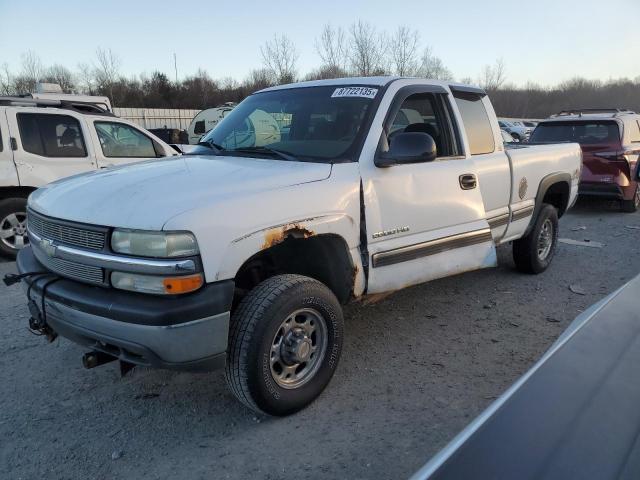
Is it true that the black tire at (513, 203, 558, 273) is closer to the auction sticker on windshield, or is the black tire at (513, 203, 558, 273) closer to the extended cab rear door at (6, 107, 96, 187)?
the auction sticker on windshield

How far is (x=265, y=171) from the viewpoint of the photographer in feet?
9.95

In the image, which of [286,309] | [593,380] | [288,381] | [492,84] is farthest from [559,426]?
[492,84]

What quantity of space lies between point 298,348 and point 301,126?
1.64m

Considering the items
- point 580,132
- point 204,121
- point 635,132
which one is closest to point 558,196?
point 580,132

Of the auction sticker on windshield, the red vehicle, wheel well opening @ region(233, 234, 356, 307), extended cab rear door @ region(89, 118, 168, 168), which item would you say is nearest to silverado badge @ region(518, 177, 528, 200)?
the auction sticker on windshield

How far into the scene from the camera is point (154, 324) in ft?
7.82

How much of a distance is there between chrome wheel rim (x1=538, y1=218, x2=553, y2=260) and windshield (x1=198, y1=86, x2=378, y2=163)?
3.07 meters

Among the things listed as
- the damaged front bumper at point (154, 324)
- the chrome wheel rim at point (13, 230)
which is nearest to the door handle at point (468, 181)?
the damaged front bumper at point (154, 324)

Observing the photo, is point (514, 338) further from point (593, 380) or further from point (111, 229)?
point (111, 229)

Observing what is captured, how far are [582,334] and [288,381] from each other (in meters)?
1.68

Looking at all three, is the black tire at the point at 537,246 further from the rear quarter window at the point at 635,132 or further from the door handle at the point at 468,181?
the rear quarter window at the point at 635,132

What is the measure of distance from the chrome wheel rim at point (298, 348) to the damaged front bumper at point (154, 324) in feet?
1.41

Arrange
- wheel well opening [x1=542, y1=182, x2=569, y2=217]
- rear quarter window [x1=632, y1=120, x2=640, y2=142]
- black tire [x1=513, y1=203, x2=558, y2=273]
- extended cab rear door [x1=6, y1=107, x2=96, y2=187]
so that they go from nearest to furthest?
black tire [x1=513, y1=203, x2=558, y2=273] < wheel well opening [x1=542, y1=182, x2=569, y2=217] < extended cab rear door [x1=6, y1=107, x2=96, y2=187] < rear quarter window [x1=632, y1=120, x2=640, y2=142]

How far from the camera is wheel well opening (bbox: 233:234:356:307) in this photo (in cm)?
316
